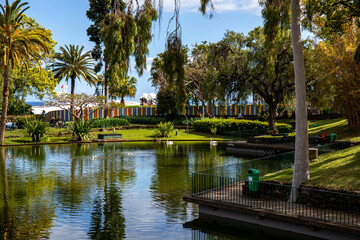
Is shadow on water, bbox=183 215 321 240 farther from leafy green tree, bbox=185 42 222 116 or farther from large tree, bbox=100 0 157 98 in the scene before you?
leafy green tree, bbox=185 42 222 116

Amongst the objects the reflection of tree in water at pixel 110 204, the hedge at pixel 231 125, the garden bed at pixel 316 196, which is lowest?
the reflection of tree in water at pixel 110 204

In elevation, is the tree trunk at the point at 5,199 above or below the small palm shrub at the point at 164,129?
below

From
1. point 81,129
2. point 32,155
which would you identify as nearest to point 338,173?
point 32,155

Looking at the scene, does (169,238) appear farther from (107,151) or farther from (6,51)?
(6,51)

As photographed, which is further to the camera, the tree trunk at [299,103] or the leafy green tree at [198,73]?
the leafy green tree at [198,73]

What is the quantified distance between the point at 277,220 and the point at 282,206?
0.51m

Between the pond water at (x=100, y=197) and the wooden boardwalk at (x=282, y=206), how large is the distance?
3.77 feet

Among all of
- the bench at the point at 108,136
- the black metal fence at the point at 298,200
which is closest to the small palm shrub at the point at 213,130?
the bench at the point at 108,136

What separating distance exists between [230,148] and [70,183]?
20.1 metres

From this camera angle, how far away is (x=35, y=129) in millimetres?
43625

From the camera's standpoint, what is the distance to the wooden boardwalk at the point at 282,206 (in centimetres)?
1179

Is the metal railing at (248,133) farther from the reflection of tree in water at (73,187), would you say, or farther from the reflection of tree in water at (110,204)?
the reflection of tree in water at (73,187)

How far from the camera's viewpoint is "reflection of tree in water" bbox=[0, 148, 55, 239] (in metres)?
13.0

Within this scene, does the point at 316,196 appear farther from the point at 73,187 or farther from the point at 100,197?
the point at 73,187
